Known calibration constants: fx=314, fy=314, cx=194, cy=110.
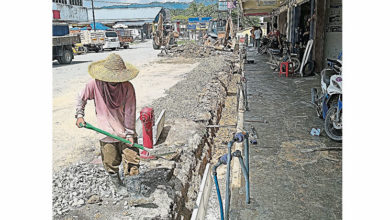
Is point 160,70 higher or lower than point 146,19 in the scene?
lower

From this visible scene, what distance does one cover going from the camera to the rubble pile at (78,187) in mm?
3452

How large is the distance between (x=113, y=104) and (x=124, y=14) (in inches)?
2073

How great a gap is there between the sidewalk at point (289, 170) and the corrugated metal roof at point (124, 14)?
48.4m

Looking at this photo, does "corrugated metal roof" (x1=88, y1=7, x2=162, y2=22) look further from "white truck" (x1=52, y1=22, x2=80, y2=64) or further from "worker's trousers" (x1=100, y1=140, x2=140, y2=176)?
"worker's trousers" (x1=100, y1=140, x2=140, y2=176)

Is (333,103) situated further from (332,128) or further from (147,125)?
(147,125)

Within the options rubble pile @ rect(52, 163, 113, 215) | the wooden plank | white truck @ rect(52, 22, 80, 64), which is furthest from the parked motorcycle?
white truck @ rect(52, 22, 80, 64)

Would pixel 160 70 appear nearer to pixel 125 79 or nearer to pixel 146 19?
pixel 125 79

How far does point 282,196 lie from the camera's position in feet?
11.4

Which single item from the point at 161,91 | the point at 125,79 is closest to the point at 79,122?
the point at 125,79

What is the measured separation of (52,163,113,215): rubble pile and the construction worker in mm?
251

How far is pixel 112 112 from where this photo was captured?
3459 mm

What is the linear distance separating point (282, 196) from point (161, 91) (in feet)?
24.3

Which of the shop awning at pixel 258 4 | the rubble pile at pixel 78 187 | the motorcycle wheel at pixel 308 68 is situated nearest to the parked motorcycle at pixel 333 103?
the rubble pile at pixel 78 187

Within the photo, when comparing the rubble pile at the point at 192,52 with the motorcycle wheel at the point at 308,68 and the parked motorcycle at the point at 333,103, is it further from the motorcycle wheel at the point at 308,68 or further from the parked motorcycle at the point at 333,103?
the parked motorcycle at the point at 333,103
